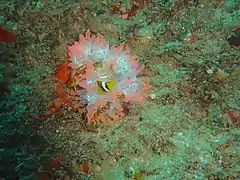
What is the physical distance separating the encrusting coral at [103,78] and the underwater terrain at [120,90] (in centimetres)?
1

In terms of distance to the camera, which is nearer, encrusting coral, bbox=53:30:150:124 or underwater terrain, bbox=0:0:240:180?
underwater terrain, bbox=0:0:240:180

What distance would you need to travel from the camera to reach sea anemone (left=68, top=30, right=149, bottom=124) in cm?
304

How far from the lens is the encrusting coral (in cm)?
304

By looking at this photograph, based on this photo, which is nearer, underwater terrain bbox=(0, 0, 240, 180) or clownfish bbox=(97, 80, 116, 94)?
underwater terrain bbox=(0, 0, 240, 180)

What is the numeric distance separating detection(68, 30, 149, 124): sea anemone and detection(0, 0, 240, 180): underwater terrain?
0.01 meters

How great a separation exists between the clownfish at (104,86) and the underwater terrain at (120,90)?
0.01 meters

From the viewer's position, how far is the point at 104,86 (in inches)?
118

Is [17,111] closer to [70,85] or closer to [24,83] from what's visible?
[24,83]

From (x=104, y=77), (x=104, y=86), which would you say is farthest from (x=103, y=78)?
(x=104, y=86)

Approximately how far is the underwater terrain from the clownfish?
0.01 m

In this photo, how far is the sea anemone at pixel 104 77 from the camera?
9.96 ft

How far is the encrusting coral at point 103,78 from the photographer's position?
3.04 metres

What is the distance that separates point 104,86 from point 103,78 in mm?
152

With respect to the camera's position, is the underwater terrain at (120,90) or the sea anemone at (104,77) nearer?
the underwater terrain at (120,90)
